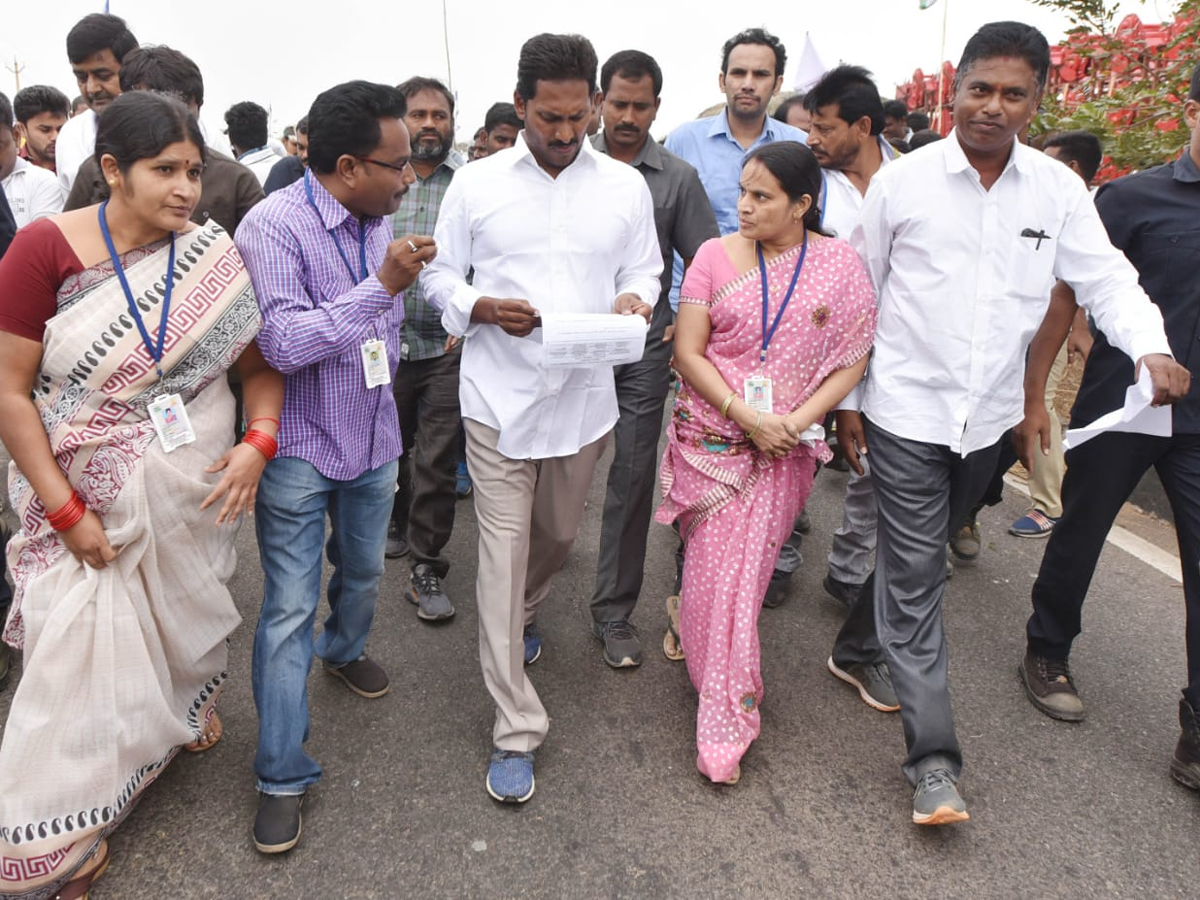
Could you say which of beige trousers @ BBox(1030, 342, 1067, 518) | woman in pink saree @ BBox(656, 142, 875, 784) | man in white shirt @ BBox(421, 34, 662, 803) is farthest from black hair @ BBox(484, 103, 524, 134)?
beige trousers @ BBox(1030, 342, 1067, 518)

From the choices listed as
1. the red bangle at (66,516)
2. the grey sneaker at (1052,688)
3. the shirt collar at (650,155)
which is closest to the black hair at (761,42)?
the shirt collar at (650,155)

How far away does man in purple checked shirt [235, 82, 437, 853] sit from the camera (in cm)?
219

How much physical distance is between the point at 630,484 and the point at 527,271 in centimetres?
99

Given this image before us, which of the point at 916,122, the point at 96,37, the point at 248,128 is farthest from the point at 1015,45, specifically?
the point at 916,122

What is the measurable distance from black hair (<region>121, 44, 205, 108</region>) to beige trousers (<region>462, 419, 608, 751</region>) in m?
1.57

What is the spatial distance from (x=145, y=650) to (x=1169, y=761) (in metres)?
3.03

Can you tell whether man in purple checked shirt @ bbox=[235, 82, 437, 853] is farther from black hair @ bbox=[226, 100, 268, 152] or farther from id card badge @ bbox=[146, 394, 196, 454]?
black hair @ bbox=[226, 100, 268, 152]

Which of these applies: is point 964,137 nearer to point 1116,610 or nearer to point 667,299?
point 667,299

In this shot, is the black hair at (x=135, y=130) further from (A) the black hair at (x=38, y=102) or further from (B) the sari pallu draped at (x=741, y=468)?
(A) the black hair at (x=38, y=102)

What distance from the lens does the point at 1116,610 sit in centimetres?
374

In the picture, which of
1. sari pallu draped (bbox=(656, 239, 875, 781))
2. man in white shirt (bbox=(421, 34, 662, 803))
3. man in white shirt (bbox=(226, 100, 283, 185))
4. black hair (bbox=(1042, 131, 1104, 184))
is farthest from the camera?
man in white shirt (bbox=(226, 100, 283, 185))

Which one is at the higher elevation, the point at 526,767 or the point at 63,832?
the point at 63,832

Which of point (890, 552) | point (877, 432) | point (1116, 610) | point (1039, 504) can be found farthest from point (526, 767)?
point (1039, 504)

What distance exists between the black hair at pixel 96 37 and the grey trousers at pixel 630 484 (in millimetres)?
2526
